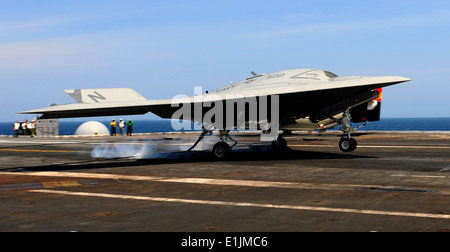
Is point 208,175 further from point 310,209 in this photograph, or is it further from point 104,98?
point 104,98

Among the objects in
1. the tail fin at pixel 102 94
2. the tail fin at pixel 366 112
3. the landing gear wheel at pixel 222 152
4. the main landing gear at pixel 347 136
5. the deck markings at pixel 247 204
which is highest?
the tail fin at pixel 102 94

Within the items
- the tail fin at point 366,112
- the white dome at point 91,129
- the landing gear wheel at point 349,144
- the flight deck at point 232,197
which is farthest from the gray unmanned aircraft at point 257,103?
the white dome at point 91,129

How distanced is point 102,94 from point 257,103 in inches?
274

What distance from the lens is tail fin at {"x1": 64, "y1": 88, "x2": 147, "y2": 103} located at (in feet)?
64.4

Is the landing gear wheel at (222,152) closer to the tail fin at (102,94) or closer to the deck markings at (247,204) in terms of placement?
the tail fin at (102,94)

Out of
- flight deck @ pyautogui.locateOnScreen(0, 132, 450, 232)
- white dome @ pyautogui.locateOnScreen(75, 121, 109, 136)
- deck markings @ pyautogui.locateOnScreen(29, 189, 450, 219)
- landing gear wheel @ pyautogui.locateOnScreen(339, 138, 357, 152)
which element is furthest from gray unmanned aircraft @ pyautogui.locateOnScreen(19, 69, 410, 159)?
white dome @ pyautogui.locateOnScreen(75, 121, 109, 136)

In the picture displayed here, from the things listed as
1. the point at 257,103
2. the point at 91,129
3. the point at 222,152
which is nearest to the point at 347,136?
the point at 257,103

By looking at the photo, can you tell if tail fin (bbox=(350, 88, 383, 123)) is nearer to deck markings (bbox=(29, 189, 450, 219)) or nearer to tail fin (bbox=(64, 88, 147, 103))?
tail fin (bbox=(64, 88, 147, 103))

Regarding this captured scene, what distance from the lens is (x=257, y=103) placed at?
18422 mm

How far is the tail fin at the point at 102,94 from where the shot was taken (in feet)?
64.4

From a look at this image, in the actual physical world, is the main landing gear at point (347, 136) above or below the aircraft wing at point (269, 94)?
below
